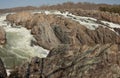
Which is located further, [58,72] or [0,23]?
[0,23]

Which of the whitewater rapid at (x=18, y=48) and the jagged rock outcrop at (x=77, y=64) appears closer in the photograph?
the jagged rock outcrop at (x=77, y=64)

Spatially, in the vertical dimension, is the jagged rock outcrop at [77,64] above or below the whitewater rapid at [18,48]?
above

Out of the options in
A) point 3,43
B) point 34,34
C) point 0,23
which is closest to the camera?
point 3,43

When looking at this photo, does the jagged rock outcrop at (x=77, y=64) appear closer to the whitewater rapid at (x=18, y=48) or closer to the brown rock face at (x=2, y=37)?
the whitewater rapid at (x=18, y=48)

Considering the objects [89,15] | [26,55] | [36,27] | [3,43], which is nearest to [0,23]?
[36,27]

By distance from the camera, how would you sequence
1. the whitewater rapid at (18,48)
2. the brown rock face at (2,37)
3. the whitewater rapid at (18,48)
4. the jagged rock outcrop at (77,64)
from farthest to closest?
the brown rock face at (2,37), the whitewater rapid at (18,48), the whitewater rapid at (18,48), the jagged rock outcrop at (77,64)

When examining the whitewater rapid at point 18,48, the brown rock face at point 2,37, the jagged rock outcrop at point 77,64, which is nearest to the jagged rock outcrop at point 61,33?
the whitewater rapid at point 18,48

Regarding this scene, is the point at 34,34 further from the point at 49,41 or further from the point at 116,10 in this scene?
the point at 116,10
